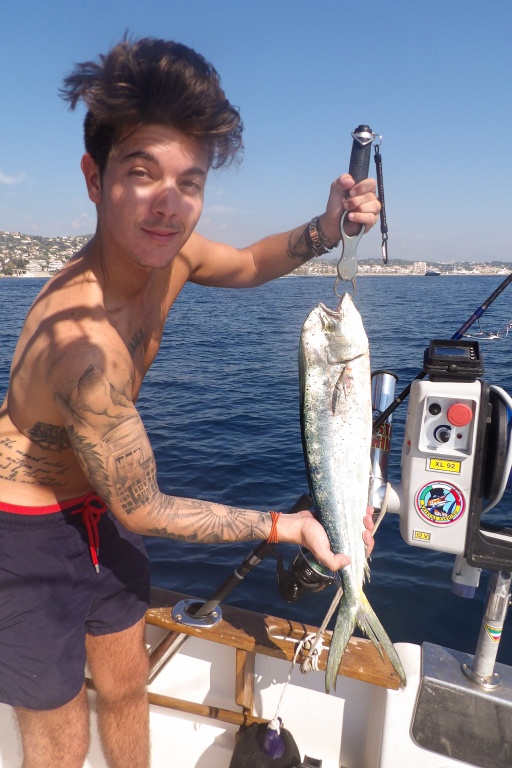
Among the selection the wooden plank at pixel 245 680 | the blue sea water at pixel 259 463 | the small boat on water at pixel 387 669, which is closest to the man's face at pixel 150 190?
the blue sea water at pixel 259 463

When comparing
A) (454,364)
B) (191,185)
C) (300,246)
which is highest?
(191,185)

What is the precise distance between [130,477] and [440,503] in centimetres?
141

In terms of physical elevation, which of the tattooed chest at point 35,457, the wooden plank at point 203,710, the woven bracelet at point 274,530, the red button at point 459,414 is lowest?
the wooden plank at point 203,710

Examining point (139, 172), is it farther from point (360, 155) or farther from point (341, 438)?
point (341, 438)

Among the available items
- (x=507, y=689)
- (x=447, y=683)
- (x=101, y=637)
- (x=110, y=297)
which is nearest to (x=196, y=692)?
(x=101, y=637)

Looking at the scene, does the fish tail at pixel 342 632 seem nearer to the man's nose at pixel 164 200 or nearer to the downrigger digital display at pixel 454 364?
the downrigger digital display at pixel 454 364

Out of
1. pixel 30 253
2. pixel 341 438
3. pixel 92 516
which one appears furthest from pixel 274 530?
pixel 30 253

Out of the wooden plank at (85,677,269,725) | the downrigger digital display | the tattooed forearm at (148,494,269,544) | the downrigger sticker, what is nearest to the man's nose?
the tattooed forearm at (148,494,269,544)

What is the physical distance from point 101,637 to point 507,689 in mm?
2074

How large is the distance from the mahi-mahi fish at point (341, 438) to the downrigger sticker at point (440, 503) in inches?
16.6

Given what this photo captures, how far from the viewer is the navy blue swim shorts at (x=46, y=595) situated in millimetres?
2314

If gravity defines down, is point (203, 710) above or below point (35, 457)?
below

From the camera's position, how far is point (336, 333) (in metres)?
2.12

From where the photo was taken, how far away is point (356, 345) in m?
2.08
